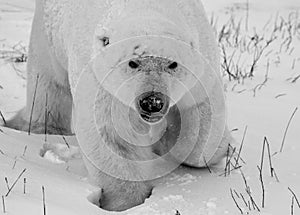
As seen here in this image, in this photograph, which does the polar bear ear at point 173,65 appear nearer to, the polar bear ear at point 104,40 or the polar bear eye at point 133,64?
the polar bear eye at point 133,64

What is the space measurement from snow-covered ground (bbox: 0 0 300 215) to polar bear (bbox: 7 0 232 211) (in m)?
0.14

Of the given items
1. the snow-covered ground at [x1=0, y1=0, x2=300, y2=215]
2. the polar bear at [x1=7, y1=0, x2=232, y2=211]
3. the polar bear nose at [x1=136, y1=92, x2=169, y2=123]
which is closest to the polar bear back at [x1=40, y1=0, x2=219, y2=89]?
the polar bear at [x1=7, y1=0, x2=232, y2=211]

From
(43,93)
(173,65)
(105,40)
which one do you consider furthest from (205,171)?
(43,93)

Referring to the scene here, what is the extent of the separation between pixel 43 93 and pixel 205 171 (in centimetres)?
166

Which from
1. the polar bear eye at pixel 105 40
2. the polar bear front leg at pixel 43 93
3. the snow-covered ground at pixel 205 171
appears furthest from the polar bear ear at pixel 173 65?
the polar bear front leg at pixel 43 93

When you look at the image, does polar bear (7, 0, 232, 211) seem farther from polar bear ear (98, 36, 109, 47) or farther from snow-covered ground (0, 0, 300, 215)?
snow-covered ground (0, 0, 300, 215)

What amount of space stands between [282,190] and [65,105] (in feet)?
6.96

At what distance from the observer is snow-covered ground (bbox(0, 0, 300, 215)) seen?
3.21m

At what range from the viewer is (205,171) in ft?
12.6

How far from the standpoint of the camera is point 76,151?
4.22 meters

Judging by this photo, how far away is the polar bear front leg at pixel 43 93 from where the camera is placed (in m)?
4.86

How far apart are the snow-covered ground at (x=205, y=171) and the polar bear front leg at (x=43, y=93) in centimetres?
38

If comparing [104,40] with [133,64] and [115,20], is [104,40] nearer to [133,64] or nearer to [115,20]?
[115,20]

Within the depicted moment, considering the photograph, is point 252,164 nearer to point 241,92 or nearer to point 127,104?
point 127,104
